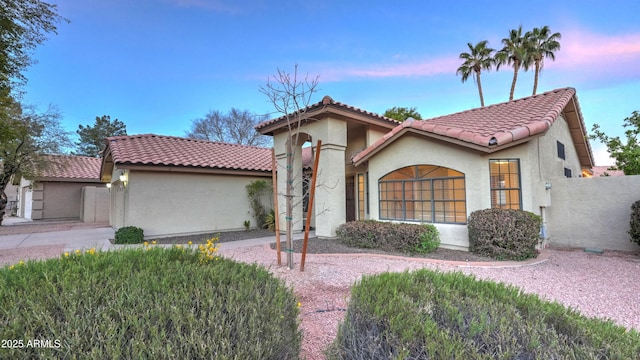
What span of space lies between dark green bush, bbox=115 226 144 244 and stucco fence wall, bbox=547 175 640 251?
15.1m

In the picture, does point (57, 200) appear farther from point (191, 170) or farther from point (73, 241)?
point (191, 170)

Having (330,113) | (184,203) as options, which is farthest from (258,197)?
(330,113)

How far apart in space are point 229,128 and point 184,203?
2415 cm

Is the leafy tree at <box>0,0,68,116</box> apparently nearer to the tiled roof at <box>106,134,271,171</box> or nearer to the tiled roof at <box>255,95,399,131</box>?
the tiled roof at <box>106,134,271,171</box>

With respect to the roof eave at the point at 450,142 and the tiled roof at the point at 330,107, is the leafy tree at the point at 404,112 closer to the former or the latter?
the tiled roof at the point at 330,107

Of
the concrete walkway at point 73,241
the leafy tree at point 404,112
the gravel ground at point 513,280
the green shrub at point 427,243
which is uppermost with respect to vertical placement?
the leafy tree at point 404,112

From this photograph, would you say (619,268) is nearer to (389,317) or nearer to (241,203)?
(389,317)

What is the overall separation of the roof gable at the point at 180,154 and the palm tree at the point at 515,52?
22829 millimetres

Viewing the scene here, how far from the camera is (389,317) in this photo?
7.48 ft

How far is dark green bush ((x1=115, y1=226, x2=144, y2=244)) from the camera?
34.2 ft

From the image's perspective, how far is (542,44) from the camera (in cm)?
2345

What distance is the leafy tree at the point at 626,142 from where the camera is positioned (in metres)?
12.5

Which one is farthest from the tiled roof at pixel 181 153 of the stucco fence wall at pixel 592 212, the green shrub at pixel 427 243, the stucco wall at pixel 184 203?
the stucco fence wall at pixel 592 212

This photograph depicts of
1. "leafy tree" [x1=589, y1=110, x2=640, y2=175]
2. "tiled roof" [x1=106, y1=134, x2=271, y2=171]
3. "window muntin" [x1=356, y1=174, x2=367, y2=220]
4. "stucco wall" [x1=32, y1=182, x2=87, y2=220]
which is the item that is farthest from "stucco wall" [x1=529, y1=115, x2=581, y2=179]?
"stucco wall" [x1=32, y1=182, x2=87, y2=220]
